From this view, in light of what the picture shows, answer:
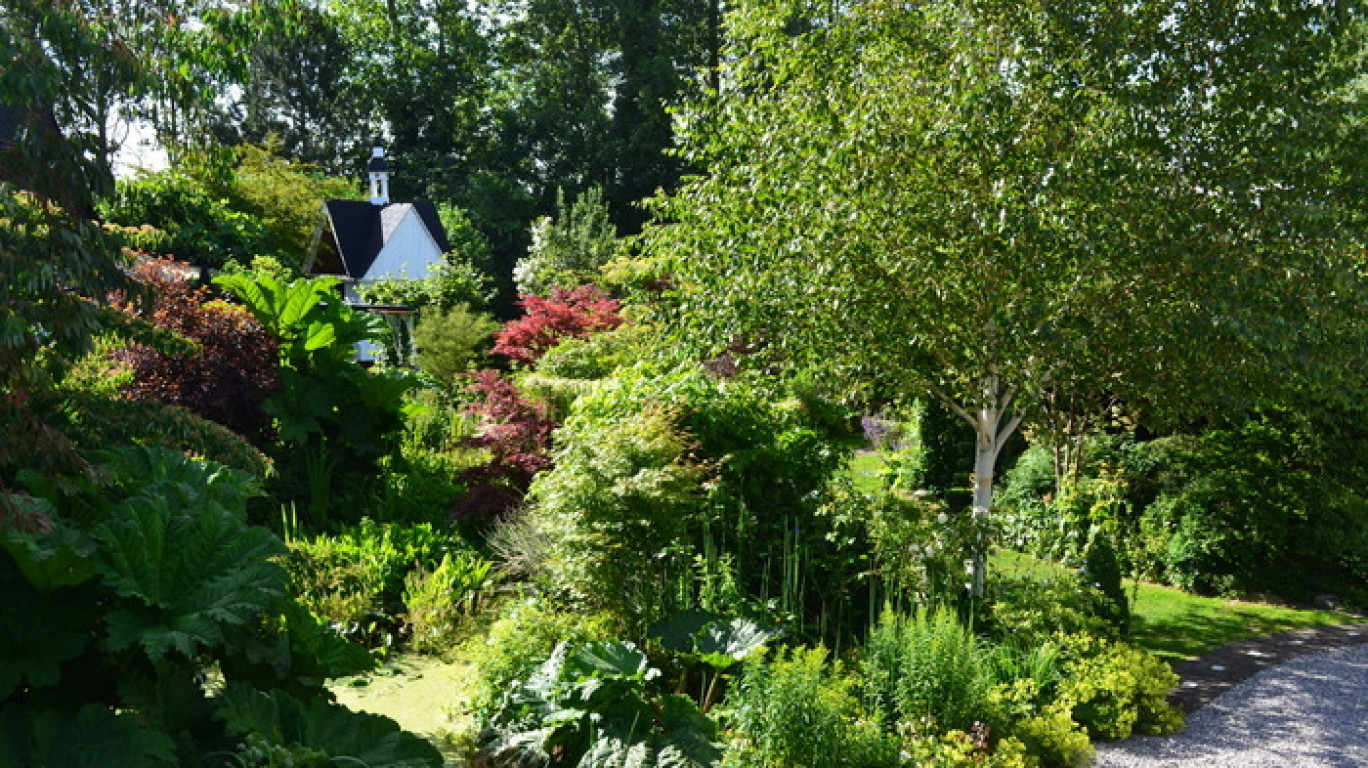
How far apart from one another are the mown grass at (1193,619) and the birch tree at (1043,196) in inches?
81.3

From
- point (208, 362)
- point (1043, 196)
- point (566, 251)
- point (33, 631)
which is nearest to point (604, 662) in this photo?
point (33, 631)

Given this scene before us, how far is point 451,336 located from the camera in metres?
15.6

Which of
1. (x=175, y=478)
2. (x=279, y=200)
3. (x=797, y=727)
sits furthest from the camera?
(x=279, y=200)

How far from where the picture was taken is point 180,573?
3.64 m

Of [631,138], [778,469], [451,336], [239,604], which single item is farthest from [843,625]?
[631,138]

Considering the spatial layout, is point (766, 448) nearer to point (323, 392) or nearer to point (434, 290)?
point (323, 392)

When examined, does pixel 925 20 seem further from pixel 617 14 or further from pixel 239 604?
pixel 617 14

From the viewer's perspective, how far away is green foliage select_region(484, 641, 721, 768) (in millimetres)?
4281

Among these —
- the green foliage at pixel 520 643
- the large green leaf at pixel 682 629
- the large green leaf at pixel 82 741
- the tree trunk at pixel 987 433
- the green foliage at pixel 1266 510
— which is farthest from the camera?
the green foliage at pixel 1266 510

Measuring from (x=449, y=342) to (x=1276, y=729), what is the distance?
12411 millimetres

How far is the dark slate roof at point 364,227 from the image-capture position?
1106 inches

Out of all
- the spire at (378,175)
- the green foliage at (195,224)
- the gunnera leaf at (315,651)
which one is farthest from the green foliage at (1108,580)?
the spire at (378,175)

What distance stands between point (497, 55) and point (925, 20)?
1353 inches

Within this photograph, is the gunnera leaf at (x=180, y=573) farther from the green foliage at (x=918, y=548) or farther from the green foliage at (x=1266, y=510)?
the green foliage at (x=1266, y=510)
